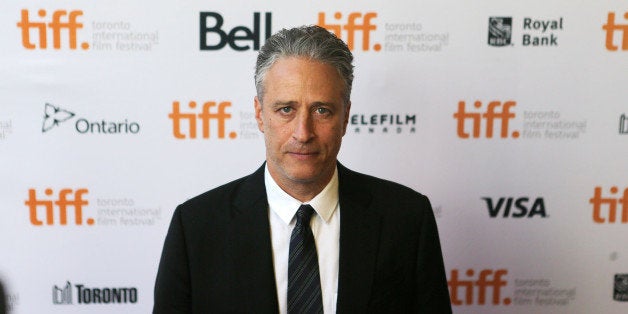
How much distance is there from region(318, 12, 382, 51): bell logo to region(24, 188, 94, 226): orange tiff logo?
3.11 feet

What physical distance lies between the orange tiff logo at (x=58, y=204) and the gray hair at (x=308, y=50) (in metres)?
0.99

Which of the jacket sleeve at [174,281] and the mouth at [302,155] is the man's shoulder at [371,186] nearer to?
the mouth at [302,155]

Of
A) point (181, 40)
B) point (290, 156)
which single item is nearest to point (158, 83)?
point (181, 40)

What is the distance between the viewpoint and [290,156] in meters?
1.33

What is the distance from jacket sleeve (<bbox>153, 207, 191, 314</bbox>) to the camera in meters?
1.37

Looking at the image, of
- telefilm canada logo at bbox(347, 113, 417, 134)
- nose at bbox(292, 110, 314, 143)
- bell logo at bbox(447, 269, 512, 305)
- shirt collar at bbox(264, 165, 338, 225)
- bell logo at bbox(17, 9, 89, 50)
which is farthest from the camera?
bell logo at bbox(447, 269, 512, 305)

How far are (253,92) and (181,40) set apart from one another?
0.92 feet

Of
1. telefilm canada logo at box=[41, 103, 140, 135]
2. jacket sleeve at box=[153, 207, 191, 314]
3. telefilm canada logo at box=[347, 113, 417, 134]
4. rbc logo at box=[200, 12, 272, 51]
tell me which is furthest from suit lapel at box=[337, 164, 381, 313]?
telefilm canada logo at box=[41, 103, 140, 135]

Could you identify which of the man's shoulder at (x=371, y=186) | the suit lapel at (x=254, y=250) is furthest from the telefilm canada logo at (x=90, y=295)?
the man's shoulder at (x=371, y=186)

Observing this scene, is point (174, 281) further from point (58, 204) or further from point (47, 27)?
point (47, 27)

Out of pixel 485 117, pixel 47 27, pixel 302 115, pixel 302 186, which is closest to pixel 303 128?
pixel 302 115

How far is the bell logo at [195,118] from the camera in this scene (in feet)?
6.79

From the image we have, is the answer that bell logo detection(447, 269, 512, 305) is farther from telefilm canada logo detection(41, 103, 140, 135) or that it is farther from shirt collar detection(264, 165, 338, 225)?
telefilm canada logo detection(41, 103, 140, 135)

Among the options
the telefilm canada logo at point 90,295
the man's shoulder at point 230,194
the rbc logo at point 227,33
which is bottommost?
the telefilm canada logo at point 90,295
